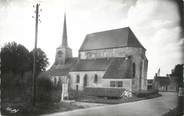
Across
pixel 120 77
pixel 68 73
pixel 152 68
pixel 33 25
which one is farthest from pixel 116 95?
pixel 33 25

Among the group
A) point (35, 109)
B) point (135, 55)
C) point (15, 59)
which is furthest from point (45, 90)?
point (135, 55)

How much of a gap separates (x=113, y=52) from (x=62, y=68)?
48.3 inches

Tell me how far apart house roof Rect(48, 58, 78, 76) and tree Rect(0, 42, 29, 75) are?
48 cm

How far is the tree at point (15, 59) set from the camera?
3.79 m

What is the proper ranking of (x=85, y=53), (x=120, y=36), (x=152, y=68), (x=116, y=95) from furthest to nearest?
(x=116, y=95), (x=85, y=53), (x=120, y=36), (x=152, y=68)

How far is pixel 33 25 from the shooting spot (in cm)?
403

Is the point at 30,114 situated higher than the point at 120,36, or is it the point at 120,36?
the point at 120,36

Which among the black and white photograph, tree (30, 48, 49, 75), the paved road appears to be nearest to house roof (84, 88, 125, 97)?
the black and white photograph

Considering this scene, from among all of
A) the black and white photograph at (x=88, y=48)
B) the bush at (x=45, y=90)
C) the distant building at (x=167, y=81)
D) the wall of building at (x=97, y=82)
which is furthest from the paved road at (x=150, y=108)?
the wall of building at (x=97, y=82)

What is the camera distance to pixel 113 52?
3867mm

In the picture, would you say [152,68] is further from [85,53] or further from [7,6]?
[7,6]

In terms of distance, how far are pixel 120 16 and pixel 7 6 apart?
2.36m

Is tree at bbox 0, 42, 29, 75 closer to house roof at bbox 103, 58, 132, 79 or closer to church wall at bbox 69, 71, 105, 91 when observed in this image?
church wall at bbox 69, 71, 105, 91

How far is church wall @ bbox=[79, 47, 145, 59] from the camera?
3805 millimetres
